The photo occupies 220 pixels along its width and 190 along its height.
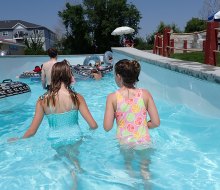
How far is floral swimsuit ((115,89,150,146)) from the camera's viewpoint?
10.1ft

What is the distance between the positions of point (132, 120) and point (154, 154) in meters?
1.10

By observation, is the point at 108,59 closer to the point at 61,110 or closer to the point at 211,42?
the point at 211,42

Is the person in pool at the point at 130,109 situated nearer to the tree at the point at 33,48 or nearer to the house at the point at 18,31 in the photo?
the tree at the point at 33,48

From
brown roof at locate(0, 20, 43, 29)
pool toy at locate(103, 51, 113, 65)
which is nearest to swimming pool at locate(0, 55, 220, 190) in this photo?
pool toy at locate(103, 51, 113, 65)

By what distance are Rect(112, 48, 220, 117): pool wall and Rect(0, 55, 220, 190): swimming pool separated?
0.06 ft

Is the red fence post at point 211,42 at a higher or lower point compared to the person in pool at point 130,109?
higher

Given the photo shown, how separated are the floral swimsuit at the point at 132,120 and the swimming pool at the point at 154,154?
0.83 feet

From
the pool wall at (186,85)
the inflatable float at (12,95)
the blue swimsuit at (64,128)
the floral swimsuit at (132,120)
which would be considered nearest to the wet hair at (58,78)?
the blue swimsuit at (64,128)

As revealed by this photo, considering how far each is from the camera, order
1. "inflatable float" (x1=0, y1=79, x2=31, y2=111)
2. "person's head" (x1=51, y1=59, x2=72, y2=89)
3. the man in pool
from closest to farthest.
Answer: "person's head" (x1=51, y1=59, x2=72, y2=89)
the man in pool
"inflatable float" (x1=0, y1=79, x2=31, y2=111)

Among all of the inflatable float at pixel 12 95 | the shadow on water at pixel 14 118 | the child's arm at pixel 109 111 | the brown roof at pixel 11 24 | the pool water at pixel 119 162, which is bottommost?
the shadow on water at pixel 14 118

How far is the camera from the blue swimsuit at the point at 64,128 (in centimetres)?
340

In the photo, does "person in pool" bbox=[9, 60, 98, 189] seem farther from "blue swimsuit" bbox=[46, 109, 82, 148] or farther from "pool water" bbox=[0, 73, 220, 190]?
"pool water" bbox=[0, 73, 220, 190]

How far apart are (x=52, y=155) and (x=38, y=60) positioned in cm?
1591

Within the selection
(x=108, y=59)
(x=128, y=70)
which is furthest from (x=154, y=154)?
(x=108, y=59)
